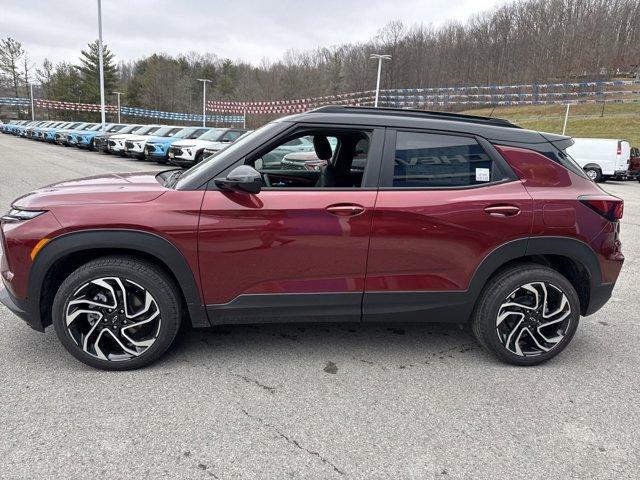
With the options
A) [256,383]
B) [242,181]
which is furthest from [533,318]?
[242,181]

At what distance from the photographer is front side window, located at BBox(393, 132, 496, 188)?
299 cm

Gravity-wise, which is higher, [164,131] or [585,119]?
[585,119]

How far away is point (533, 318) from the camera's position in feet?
10.3

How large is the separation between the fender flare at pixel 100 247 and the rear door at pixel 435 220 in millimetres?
1249

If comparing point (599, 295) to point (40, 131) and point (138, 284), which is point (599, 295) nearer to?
point (138, 284)

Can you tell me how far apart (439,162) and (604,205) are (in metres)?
1.20

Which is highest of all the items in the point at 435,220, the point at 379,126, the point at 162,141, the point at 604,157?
the point at 379,126

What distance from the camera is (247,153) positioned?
2953mm

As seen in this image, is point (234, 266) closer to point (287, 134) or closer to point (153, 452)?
point (287, 134)

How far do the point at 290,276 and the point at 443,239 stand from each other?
40.3 inches

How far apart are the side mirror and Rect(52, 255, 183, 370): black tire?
704mm

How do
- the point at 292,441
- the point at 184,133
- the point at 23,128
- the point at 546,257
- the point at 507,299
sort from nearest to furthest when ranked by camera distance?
1. the point at 292,441
2. the point at 507,299
3. the point at 546,257
4. the point at 184,133
5. the point at 23,128

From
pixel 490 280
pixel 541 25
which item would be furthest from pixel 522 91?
pixel 490 280

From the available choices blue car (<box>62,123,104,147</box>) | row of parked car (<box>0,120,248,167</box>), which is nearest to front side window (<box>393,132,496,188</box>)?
row of parked car (<box>0,120,248,167</box>)
